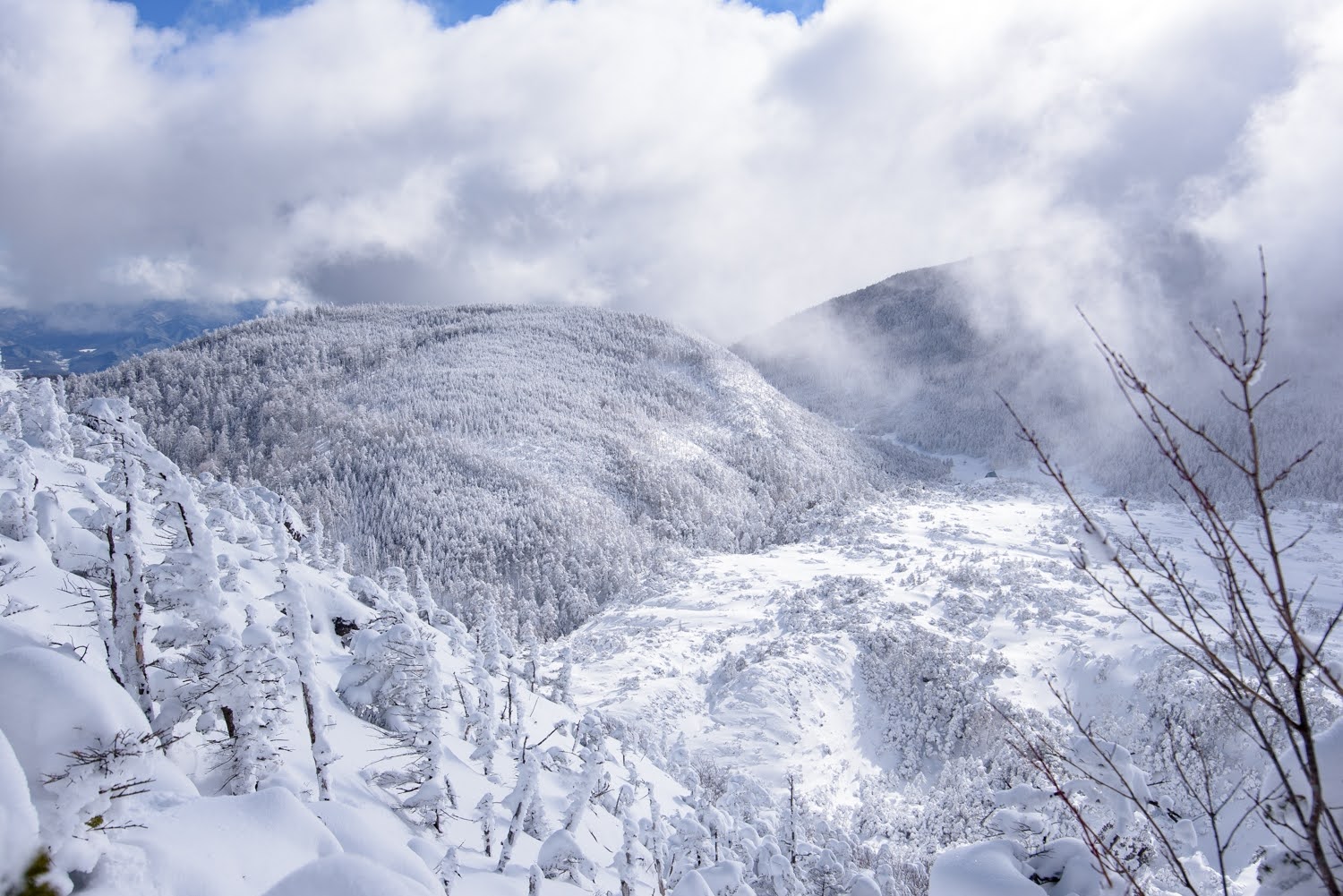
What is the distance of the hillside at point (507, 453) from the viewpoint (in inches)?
3885

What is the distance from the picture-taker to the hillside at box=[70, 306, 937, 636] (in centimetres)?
9869

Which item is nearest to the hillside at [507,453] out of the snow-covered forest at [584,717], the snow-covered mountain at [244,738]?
the snow-covered forest at [584,717]

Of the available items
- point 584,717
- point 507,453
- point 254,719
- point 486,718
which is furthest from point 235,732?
point 507,453

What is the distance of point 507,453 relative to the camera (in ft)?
437

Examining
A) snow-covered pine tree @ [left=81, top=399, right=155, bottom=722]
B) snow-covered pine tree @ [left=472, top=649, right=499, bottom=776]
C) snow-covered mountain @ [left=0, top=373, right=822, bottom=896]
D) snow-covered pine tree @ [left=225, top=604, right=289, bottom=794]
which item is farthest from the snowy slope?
snow-covered pine tree @ [left=81, top=399, right=155, bottom=722]

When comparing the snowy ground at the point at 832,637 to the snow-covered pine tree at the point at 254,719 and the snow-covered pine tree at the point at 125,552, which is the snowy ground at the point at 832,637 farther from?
the snow-covered pine tree at the point at 125,552

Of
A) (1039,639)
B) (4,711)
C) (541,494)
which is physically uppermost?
(541,494)

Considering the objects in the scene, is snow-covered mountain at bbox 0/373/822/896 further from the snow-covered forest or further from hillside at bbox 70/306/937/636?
hillside at bbox 70/306/937/636

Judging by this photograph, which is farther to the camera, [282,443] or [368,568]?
[282,443]

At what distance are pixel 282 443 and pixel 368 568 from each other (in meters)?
64.8

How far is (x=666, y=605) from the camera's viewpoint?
74.6m

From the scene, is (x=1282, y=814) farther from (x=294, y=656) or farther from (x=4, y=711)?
(x=294, y=656)

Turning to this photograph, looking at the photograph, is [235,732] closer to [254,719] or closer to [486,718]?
[254,719]

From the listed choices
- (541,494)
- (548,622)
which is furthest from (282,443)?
(548,622)
